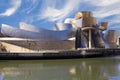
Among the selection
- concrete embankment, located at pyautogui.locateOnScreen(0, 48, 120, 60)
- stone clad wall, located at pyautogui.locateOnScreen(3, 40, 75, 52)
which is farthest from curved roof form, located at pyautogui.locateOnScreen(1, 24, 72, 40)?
concrete embankment, located at pyautogui.locateOnScreen(0, 48, 120, 60)

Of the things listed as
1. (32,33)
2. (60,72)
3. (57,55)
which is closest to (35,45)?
(32,33)

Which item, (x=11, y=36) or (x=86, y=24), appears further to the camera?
(x=86, y=24)

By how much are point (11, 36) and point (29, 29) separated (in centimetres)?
294

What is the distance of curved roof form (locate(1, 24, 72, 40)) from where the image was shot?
36.6 meters

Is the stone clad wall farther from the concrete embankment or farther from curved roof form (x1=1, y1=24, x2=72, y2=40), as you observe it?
the concrete embankment

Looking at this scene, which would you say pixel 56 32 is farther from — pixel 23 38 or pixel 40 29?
pixel 23 38

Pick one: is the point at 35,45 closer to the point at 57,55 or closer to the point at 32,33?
the point at 32,33

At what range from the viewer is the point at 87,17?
42.0m

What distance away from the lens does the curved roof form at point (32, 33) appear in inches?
1441

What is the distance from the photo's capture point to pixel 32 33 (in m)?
37.3

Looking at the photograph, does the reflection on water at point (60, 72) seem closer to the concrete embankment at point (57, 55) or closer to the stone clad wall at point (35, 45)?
the concrete embankment at point (57, 55)

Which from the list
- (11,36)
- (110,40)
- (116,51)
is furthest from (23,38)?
(110,40)

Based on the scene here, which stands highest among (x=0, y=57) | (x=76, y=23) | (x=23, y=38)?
(x=76, y=23)

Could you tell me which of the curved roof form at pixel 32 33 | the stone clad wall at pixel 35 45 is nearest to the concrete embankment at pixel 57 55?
the stone clad wall at pixel 35 45
